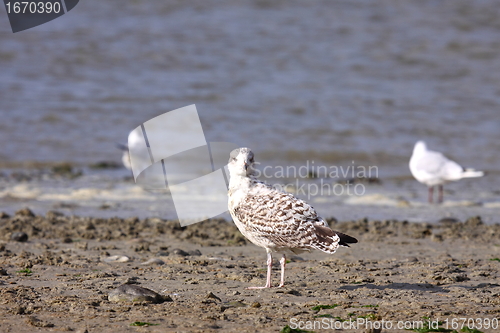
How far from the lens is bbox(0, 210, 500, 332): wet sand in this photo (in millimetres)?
3908

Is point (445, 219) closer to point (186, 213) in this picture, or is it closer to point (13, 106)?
point (186, 213)

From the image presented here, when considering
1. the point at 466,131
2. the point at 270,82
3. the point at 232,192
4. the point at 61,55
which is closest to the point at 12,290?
the point at 232,192

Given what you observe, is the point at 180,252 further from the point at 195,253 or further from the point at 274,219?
the point at 274,219

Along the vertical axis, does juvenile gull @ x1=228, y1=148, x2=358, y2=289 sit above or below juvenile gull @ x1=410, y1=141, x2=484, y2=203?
above

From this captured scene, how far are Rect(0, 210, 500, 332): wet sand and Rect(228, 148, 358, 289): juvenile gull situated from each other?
14.3 inches

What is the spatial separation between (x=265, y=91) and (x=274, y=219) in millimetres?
11077

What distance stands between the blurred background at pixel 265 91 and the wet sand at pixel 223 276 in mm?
1202

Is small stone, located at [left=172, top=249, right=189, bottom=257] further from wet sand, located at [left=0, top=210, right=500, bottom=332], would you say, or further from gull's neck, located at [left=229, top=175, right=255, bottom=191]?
gull's neck, located at [left=229, top=175, right=255, bottom=191]

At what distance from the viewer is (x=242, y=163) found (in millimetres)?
4844

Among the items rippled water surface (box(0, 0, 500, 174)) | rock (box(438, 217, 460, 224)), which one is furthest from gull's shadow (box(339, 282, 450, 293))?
rippled water surface (box(0, 0, 500, 174))

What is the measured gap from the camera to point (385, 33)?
19.4 metres

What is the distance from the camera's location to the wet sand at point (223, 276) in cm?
391

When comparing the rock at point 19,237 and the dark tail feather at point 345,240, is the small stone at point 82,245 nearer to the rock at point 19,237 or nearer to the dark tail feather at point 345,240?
the rock at point 19,237

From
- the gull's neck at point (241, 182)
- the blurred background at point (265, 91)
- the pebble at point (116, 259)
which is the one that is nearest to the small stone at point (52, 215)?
the blurred background at point (265, 91)
